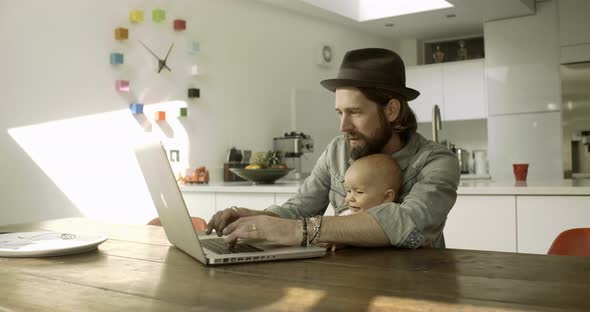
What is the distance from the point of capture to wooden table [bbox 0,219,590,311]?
949mm

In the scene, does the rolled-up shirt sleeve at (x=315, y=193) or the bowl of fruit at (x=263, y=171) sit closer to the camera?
the rolled-up shirt sleeve at (x=315, y=193)

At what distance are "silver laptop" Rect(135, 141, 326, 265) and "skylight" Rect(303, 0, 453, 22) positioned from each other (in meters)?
3.69

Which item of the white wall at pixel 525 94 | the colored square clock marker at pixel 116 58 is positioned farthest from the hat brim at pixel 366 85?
the white wall at pixel 525 94

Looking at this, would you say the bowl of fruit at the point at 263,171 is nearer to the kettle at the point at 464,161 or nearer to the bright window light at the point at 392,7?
the bright window light at the point at 392,7

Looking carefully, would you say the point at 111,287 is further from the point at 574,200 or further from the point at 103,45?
the point at 103,45

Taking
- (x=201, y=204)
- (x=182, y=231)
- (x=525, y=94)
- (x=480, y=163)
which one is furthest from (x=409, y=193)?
(x=480, y=163)

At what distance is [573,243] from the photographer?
1.77 meters

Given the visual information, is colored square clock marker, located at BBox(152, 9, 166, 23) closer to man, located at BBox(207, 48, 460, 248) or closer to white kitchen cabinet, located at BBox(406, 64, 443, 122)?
man, located at BBox(207, 48, 460, 248)

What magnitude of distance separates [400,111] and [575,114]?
3.70 m

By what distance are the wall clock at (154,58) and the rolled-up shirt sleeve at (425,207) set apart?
255 cm

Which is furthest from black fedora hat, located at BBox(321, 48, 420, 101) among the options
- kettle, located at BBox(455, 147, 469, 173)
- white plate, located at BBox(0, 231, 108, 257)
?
kettle, located at BBox(455, 147, 469, 173)

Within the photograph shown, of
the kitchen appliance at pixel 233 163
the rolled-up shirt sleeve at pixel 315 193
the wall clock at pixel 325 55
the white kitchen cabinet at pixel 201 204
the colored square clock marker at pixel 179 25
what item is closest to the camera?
the rolled-up shirt sleeve at pixel 315 193

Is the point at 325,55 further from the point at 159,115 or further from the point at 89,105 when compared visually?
the point at 89,105

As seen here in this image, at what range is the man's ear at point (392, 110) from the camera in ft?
6.12
